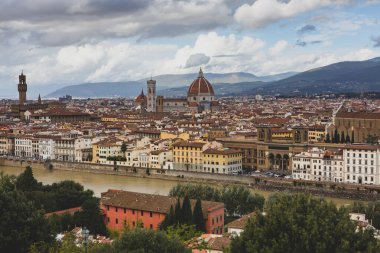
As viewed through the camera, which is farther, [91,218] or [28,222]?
[91,218]

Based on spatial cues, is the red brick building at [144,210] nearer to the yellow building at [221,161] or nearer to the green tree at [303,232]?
the green tree at [303,232]

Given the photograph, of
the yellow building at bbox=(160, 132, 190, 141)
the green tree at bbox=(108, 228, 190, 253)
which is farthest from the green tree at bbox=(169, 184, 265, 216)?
the yellow building at bbox=(160, 132, 190, 141)

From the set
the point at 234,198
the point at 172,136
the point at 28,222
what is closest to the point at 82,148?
the point at 172,136

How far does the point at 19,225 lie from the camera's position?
960 centimetres

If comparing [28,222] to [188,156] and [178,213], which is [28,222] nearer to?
[178,213]

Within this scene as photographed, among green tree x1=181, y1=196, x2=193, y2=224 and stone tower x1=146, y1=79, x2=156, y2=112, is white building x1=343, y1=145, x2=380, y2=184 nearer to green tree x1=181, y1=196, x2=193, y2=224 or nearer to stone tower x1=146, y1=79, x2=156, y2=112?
green tree x1=181, y1=196, x2=193, y2=224

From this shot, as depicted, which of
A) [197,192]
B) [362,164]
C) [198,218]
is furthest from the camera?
[362,164]

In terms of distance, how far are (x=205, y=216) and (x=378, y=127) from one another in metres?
19.3

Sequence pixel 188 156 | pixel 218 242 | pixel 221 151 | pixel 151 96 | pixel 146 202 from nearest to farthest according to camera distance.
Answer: pixel 218 242
pixel 146 202
pixel 221 151
pixel 188 156
pixel 151 96

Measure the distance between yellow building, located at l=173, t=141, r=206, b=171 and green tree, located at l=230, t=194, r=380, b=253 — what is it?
17209 mm

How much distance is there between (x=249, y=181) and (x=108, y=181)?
5.16 m

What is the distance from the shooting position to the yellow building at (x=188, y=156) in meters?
25.4

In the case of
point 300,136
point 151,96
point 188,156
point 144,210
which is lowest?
point 188,156

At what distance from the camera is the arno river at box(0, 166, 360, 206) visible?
2130cm
